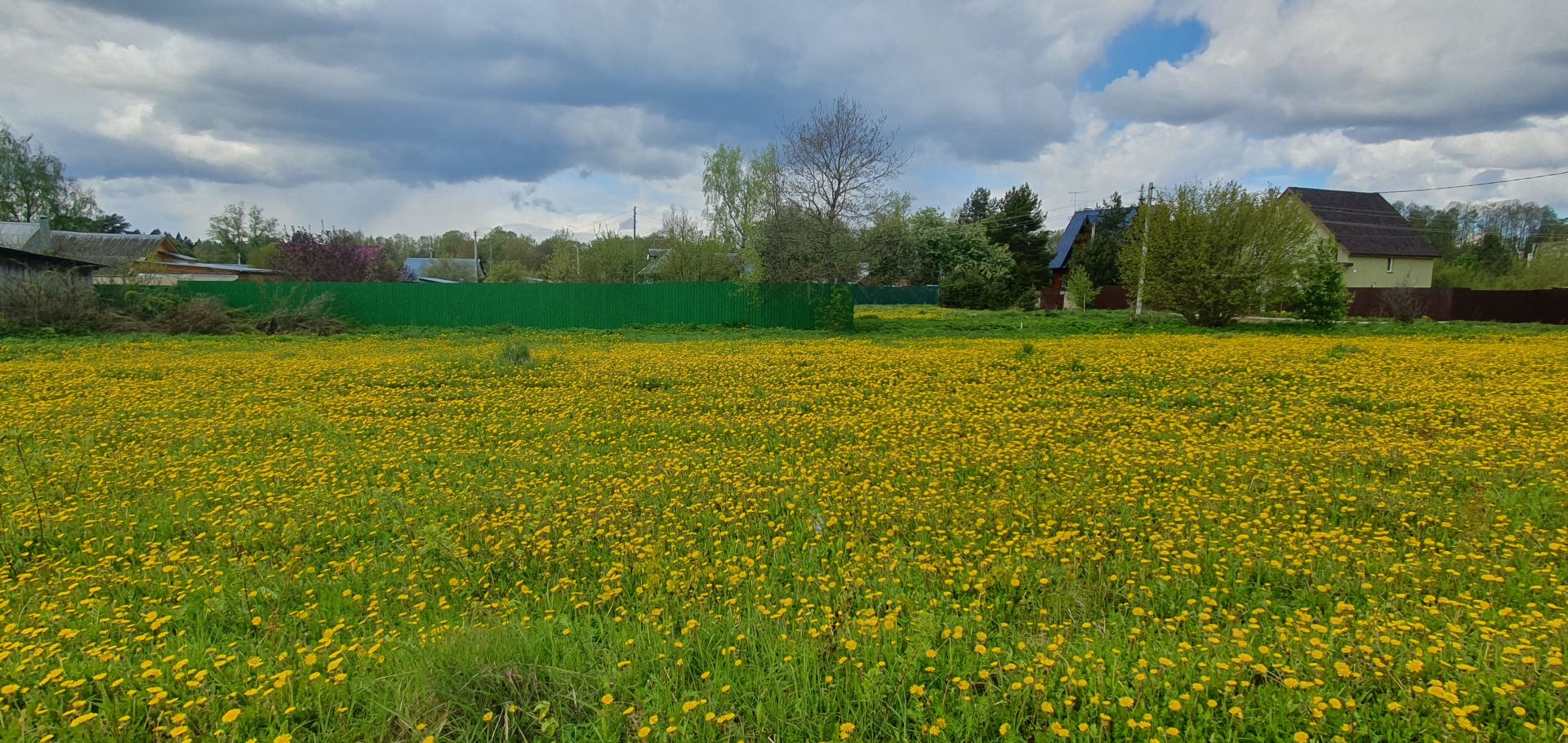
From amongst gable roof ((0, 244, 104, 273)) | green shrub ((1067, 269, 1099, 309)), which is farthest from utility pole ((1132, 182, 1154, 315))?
gable roof ((0, 244, 104, 273))

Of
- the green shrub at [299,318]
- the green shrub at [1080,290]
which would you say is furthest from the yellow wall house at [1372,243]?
the green shrub at [299,318]

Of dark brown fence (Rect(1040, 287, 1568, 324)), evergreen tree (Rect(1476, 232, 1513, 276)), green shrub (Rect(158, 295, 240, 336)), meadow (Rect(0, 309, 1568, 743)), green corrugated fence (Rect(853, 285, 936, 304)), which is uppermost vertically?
evergreen tree (Rect(1476, 232, 1513, 276))

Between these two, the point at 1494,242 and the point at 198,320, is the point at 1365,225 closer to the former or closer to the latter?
the point at 1494,242

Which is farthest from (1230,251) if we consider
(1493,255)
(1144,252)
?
(1493,255)

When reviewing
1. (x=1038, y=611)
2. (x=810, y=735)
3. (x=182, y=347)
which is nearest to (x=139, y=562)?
(x=810, y=735)

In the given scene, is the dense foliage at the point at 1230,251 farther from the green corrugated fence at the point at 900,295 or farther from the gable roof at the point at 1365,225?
the green corrugated fence at the point at 900,295

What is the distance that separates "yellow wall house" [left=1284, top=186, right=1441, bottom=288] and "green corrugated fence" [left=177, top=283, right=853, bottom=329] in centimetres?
3658

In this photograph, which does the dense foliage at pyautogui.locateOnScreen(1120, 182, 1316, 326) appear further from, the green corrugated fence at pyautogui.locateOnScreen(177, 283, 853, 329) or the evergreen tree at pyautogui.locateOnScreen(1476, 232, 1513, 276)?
the evergreen tree at pyautogui.locateOnScreen(1476, 232, 1513, 276)

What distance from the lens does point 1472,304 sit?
101 ft

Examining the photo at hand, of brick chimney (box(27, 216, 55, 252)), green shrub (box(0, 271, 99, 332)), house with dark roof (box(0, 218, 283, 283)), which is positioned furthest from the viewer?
brick chimney (box(27, 216, 55, 252))

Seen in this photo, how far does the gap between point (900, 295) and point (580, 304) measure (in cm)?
3425

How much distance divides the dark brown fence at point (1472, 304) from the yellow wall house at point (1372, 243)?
13026 millimetres

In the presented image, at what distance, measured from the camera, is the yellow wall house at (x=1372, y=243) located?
44.1 metres

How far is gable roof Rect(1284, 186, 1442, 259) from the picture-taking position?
44.2m
